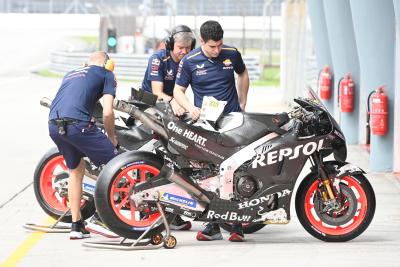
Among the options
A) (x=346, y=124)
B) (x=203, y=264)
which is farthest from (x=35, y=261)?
(x=346, y=124)

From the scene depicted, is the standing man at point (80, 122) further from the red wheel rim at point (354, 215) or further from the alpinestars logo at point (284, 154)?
the red wheel rim at point (354, 215)

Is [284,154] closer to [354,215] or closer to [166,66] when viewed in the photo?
[354,215]

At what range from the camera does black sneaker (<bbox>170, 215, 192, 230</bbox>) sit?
11.4 m

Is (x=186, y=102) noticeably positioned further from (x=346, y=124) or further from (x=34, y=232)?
(x=346, y=124)

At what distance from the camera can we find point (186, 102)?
11.0 meters

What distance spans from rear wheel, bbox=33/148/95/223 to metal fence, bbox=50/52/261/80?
31079mm

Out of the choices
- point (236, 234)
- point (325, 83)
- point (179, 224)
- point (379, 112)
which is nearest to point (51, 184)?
point (179, 224)

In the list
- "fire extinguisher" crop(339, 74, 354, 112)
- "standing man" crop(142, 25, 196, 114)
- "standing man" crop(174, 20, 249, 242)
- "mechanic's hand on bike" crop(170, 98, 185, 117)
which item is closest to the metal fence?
"fire extinguisher" crop(339, 74, 354, 112)

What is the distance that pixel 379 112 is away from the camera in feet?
51.3

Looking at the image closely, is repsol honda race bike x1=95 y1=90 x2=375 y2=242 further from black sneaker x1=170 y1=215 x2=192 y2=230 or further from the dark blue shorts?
black sneaker x1=170 y1=215 x2=192 y2=230

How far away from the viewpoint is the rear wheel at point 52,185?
450 inches

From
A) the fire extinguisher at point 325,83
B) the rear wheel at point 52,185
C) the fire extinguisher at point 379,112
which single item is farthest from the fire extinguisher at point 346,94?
the rear wheel at point 52,185

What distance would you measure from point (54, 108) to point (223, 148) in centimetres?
149

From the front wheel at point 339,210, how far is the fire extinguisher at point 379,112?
5235 mm
